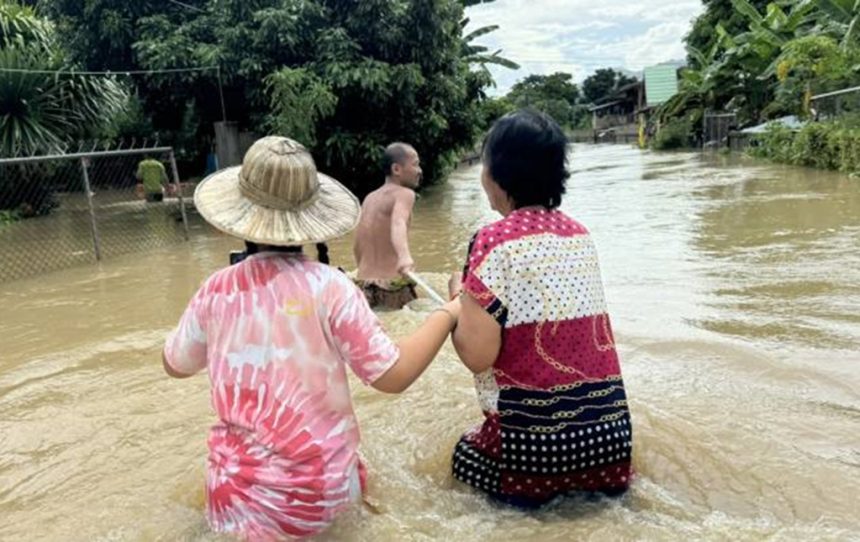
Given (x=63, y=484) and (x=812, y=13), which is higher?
(x=812, y=13)

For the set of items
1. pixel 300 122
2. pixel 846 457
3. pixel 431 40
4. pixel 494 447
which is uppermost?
pixel 431 40

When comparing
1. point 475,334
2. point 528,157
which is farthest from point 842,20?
point 475,334

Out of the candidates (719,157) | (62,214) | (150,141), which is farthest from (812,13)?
(62,214)

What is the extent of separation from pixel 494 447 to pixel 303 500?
69cm

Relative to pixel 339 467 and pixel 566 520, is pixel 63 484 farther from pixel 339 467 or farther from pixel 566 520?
pixel 566 520

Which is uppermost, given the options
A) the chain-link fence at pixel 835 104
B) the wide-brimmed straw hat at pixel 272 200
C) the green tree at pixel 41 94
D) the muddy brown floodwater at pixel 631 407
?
the green tree at pixel 41 94

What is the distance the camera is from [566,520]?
2.46m

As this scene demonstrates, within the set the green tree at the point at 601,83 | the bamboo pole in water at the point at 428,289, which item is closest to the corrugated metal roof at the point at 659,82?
the green tree at the point at 601,83

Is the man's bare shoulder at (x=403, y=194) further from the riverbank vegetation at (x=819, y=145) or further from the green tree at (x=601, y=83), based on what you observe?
the green tree at (x=601, y=83)

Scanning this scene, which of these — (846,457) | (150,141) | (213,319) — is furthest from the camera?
(150,141)

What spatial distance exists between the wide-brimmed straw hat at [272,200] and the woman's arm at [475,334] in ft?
1.52

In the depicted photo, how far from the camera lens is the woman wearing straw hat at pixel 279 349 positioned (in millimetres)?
2131

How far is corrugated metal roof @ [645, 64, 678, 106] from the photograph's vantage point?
4578 centimetres

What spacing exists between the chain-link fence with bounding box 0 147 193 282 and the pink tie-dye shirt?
23.6 feet
